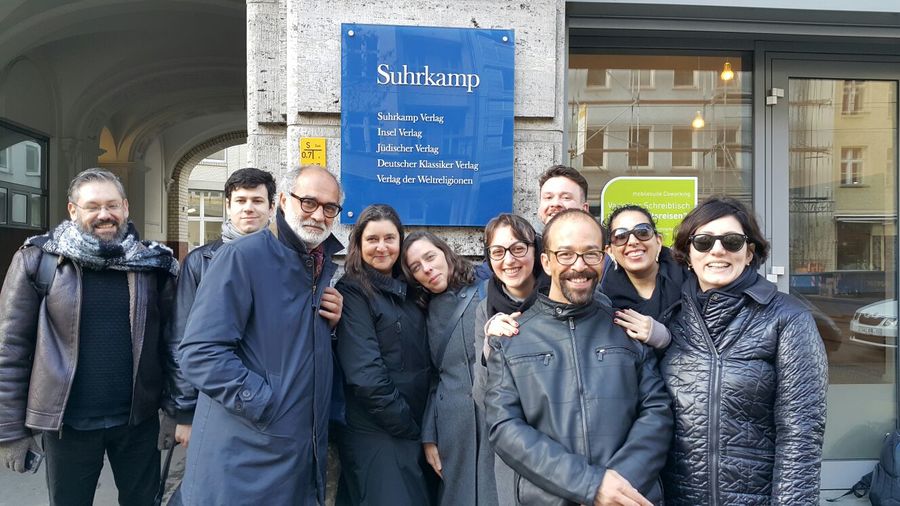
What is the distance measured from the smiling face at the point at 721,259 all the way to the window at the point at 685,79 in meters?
2.57

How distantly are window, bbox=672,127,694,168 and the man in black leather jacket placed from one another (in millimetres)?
2553

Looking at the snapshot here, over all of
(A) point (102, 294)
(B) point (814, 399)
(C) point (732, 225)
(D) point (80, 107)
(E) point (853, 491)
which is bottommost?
(E) point (853, 491)

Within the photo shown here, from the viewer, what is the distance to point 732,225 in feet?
6.79

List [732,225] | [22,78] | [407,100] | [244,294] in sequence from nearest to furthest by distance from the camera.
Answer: [732,225] → [244,294] → [407,100] → [22,78]

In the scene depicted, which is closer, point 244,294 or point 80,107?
point 244,294

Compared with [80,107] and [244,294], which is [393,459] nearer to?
[244,294]

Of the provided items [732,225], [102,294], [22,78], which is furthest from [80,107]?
[732,225]

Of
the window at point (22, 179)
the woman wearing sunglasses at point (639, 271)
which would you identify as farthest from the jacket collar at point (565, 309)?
the window at point (22, 179)

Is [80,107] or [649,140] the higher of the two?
[80,107]

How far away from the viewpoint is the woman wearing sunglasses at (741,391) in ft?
6.11

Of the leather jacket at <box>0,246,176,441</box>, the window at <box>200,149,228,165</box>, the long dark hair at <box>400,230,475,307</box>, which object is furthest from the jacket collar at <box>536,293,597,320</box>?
the window at <box>200,149,228,165</box>

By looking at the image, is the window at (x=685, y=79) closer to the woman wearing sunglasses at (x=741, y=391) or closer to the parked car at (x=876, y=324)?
the parked car at (x=876, y=324)

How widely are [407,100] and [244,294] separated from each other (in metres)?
1.64

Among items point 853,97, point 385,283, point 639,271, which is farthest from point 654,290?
point 853,97
